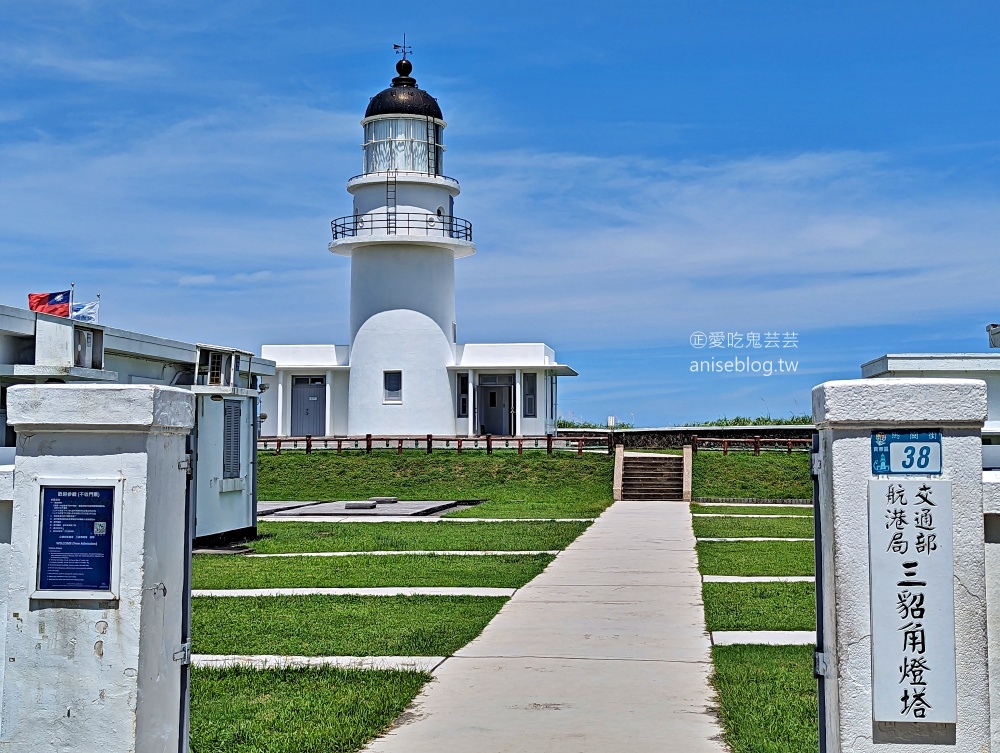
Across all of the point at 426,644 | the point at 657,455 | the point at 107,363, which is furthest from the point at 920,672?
the point at 657,455

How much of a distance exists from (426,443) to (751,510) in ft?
47.2

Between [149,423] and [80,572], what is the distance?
30.1 inches

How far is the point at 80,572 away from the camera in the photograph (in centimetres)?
555

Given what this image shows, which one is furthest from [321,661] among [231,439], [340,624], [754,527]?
[754,527]

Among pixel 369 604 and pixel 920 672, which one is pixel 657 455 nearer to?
pixel 369 604

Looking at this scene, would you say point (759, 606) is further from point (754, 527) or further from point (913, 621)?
point (754, 527)

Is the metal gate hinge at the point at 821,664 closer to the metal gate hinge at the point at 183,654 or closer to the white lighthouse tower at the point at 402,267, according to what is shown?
the metal gate hinge at the point at 183,654

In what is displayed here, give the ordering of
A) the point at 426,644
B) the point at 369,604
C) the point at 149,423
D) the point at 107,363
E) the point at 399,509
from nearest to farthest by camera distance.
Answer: the point at 149,423, the point at 426,644, the point at 369,604, the point at 107,363, the point at 399,509

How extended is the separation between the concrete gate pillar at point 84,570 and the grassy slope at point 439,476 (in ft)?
88.6

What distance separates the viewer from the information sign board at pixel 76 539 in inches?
218

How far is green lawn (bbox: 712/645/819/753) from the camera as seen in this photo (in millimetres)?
6996

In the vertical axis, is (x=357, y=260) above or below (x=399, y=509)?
above

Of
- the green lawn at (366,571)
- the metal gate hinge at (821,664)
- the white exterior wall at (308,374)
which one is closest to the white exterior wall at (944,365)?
the green lawn at (366,571)

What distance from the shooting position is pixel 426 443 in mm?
40688
